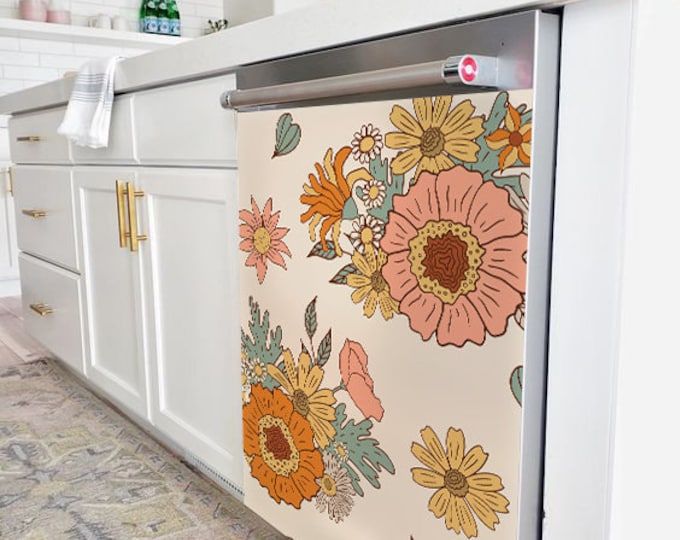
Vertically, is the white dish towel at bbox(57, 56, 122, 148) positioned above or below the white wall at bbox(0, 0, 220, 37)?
below

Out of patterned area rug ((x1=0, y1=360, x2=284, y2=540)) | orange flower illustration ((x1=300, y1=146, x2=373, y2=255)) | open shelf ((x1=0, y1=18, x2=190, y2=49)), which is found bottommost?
patterned area rug ((x1=0, y1=360, x2=284, y2=540))

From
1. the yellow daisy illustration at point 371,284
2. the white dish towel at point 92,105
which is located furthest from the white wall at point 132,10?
the yellow daisy illustration at point 371,284

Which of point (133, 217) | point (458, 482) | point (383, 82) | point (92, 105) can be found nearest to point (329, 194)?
point (383, 82)


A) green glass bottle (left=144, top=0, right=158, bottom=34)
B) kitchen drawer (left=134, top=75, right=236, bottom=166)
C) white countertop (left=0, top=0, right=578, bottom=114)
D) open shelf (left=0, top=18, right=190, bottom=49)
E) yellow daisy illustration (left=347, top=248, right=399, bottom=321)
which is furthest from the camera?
green glass bottle (left=144, top=0, right=158, bottom=34)

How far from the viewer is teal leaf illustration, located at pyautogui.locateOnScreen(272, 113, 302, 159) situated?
0.98 metres

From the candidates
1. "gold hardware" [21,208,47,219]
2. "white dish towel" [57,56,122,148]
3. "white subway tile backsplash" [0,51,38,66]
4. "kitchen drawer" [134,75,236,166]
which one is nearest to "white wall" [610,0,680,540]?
"kitchen drawer" [134,75,236,166]

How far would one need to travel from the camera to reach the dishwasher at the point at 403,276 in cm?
72

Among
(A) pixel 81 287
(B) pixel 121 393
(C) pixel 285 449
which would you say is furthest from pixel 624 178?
(A) pixel 81 287

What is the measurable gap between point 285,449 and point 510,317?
490mm

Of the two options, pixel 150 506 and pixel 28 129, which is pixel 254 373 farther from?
pixel 28 129

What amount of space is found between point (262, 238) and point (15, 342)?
201cm

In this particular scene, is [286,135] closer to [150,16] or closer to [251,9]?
[251,9]

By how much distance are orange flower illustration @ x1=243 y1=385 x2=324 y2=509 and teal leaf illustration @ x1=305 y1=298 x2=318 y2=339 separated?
128 millimetres

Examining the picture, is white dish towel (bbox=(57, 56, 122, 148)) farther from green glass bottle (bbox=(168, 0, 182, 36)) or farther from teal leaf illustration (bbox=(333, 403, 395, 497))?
green glass bottle (bbox=(168, 0, 182, 36))
